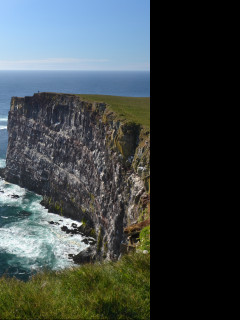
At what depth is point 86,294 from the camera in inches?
306

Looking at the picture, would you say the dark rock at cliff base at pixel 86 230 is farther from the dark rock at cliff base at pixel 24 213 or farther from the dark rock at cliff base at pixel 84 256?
the dark rock at cliff base at pixel 24 213

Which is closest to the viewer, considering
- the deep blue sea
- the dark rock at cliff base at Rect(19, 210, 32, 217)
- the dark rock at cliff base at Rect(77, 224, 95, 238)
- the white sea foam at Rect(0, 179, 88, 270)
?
the deep blue sea

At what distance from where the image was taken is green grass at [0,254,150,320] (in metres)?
6.84

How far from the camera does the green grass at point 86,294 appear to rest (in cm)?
684

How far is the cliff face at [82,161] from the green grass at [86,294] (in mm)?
20629

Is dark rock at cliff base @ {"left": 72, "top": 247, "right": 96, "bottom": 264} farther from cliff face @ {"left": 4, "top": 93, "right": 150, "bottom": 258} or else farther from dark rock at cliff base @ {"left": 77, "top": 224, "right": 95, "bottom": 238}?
dark rock at cliff base @ {"left": 77, "top": 224, "right": 95, "bottom": 238}

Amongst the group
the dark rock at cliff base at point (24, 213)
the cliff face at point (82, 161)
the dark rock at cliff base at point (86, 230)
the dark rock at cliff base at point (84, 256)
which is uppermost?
the cliff face at point (82, 161)

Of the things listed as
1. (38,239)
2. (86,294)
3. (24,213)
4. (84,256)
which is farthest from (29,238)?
(86,294)

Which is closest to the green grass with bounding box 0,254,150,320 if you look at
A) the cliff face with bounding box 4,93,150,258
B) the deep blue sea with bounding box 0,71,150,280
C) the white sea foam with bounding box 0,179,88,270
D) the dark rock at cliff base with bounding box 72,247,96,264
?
the cliff face with bounding box 4,93,150,258

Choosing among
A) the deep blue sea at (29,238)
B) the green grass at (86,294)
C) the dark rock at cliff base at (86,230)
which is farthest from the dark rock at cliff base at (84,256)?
the green grass at (86,294)

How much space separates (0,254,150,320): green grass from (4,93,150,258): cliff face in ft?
67.7

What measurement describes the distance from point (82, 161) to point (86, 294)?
4940cm
